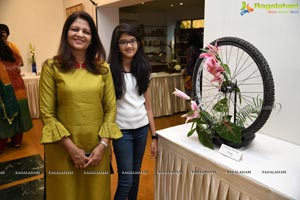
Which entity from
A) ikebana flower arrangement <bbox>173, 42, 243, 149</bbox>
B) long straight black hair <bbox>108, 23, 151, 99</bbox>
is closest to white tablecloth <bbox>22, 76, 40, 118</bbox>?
long straight black hair <bbox>108, 23, 151, 99</bbox>

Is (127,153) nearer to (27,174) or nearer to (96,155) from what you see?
(96,155)

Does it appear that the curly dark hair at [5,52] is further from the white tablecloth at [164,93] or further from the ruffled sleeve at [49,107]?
the white tablecloth at [164,93]

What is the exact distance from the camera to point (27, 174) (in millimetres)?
2270

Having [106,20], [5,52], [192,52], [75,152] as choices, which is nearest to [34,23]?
[106,20]

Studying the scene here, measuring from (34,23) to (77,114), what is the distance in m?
4.11

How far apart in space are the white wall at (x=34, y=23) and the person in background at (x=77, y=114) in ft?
12.8

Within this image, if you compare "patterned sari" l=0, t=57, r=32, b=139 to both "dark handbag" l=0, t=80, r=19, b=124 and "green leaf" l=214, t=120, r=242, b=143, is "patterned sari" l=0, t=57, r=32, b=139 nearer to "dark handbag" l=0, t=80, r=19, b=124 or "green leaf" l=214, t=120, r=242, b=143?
"dark handbag" l=0, t=80, r=19, b=124

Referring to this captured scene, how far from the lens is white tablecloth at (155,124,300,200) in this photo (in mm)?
902

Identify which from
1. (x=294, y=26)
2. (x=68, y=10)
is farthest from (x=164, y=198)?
(x=68, y=10)

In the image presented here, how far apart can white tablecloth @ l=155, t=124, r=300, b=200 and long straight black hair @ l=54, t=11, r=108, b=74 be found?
54 centimetres

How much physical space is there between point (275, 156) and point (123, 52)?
35.7 inches

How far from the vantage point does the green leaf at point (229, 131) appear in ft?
3.62

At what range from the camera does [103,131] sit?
1.18m

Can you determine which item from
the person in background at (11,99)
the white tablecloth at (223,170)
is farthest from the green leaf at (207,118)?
the person in background at (11,99)
